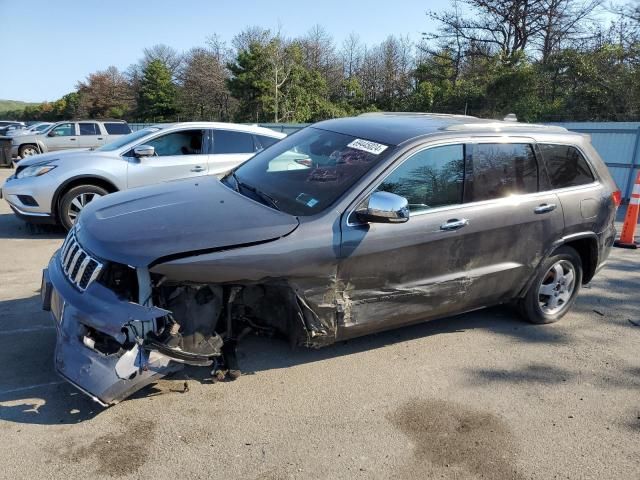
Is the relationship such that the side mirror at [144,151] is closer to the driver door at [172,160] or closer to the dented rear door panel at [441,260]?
the driver door at [172,160]

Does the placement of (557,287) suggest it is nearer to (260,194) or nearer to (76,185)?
(260,194)

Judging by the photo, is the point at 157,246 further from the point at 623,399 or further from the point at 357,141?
the point at 623,399

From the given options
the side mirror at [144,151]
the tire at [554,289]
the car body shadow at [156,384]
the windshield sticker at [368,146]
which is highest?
the windshield sticker at [368,146]

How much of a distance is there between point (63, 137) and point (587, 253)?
19047mm

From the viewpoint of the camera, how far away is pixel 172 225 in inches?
127

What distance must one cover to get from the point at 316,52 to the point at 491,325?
134ft

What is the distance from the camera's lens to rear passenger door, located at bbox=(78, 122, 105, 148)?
18.7 metres

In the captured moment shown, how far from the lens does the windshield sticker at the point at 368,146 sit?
381 centimetres

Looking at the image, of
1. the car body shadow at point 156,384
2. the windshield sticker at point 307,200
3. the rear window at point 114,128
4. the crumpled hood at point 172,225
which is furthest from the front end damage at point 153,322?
the rear window at point 114,128

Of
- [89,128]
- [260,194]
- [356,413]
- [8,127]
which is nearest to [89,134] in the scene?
[89,128]

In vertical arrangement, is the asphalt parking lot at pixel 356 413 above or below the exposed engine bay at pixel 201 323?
below

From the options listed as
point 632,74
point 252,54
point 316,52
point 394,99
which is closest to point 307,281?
point 632,74

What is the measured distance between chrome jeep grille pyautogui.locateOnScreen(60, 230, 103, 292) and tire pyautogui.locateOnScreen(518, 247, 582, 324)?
141 inches

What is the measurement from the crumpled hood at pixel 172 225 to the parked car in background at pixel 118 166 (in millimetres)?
3554
